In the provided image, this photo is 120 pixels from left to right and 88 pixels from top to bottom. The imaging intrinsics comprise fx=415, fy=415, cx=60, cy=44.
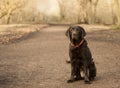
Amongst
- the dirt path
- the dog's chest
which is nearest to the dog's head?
the dog's chest

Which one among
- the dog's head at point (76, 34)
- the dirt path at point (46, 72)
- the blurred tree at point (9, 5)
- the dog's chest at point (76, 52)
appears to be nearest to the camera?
the dog's head at point (76, 34)

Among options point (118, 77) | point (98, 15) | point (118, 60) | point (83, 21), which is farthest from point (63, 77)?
point (98, 15)

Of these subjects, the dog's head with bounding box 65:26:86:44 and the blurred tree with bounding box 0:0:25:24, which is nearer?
the dog's head with bounding box 65:26:86:44

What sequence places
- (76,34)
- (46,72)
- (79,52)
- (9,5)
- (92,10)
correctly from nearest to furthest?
(76,34)
(79,52)
(46,72)
(9,5)
(92,10)

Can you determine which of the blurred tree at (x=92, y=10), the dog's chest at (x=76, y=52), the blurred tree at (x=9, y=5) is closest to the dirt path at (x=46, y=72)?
the dog's chest at (x=76, y=52)

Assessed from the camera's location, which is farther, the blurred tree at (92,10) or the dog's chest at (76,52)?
the blurred tree at (92,10)

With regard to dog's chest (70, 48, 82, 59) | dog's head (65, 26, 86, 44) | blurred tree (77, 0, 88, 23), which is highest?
dog's head (65, 26, 86, 44)

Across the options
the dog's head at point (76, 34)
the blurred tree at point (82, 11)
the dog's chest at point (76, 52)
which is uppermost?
the dog's head at point (76, 34)

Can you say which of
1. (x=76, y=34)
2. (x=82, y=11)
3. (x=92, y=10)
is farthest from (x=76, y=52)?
(x=82, y=11)

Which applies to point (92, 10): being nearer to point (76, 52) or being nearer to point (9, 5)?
point (9, 5)

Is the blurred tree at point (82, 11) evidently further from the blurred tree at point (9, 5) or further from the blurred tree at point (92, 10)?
the blurred tree at point (9, 5)

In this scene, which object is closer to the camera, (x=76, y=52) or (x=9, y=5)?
(x=76, y=52)

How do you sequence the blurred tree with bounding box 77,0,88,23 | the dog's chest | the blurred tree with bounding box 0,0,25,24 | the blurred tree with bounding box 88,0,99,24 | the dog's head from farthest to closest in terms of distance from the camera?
the blurred tree with bounding box 88,0,99,24 → the blurred tree with bounding box 0,0,25,24 → the blurred tree with bounding box 77,0,88,23 → the dog's chest → the dog's head

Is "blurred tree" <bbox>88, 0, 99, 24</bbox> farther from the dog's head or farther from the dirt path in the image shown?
the dog's head
